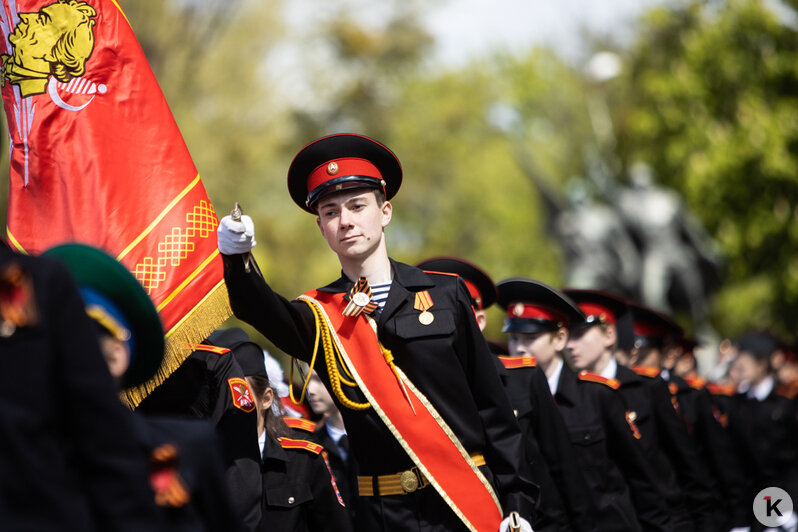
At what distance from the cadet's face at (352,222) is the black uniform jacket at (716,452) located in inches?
188

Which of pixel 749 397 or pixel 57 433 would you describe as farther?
pixel 749 397

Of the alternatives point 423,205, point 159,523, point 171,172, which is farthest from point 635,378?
point 423,205

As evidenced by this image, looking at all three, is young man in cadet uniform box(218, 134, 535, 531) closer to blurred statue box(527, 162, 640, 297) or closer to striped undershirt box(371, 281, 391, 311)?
striped undershirt box(371, 281, 391, 311)

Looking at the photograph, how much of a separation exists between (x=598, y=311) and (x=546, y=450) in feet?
7.73

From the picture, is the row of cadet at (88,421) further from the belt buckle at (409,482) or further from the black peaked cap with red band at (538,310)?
the black peaked cap with red band at (538,310)

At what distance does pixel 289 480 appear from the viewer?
17.1 feet

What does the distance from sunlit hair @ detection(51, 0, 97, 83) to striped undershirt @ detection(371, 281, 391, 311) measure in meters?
1.66

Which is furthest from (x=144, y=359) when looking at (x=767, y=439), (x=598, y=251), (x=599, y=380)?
(x=598, y=251)

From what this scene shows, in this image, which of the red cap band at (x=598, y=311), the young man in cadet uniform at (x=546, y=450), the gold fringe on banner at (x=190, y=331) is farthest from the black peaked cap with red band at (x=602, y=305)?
the gold fringe on banner at (x=190, y=331)

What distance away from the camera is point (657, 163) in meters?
28.8

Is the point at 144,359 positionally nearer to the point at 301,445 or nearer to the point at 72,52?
the point at 72,52

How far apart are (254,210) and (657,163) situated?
10.6m

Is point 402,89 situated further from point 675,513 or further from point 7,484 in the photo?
point 7,484

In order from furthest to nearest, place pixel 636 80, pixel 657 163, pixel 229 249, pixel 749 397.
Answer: pixel 636 80 → pixel 657 163 → pixel 749 397 → pixel 229 249
